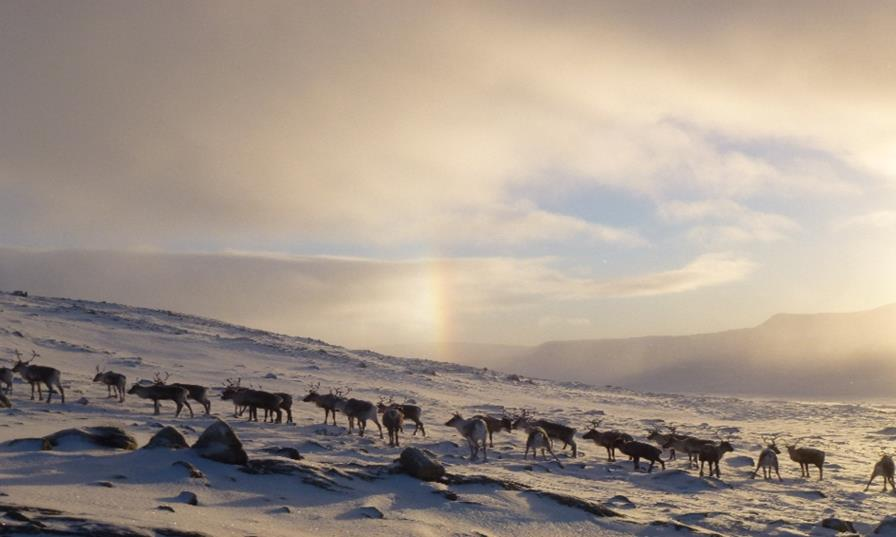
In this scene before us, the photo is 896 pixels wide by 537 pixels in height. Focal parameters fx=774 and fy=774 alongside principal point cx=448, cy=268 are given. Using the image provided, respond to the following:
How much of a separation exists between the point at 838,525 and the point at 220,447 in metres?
12.3

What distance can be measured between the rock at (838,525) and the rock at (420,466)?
317 inches

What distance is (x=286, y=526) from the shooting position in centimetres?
1091

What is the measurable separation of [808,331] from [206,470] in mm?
183426

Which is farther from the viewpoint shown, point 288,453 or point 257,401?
point 257,401

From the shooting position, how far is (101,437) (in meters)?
14.2

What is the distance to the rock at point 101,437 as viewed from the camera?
14000 mm

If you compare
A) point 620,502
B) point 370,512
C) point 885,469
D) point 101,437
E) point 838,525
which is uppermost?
point 101,437

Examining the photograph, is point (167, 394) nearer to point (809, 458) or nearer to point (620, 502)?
point (620, 502)

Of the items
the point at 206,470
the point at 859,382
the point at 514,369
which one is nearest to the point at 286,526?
the point at 206,470

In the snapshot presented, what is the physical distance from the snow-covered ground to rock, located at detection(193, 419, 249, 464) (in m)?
0.26

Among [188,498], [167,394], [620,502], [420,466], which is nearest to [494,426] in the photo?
[620,502]

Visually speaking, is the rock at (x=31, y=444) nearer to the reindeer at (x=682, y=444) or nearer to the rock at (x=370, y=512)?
the rock at (x=370, y=512)

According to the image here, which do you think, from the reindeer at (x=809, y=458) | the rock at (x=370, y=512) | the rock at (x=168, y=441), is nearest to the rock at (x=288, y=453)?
the rock at (x=168, y=441)

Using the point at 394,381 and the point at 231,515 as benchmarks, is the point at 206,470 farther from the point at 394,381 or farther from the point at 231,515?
the point at 394,381
